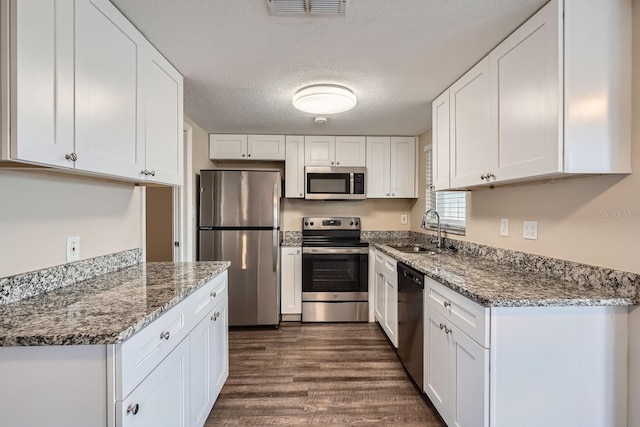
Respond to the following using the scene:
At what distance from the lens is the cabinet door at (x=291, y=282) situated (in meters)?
3.35

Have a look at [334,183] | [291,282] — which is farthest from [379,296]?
[334,183]

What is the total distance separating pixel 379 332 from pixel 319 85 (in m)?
2.45

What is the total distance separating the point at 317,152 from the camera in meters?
3.53

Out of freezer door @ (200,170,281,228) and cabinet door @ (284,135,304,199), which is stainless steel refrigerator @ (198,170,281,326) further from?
cabinet door @ (284,135,304,199)

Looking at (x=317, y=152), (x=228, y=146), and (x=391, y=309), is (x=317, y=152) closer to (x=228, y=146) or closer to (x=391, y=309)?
(x=228, y=146)

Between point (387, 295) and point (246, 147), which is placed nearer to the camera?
point (387, 295)

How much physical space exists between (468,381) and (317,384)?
3.79ft

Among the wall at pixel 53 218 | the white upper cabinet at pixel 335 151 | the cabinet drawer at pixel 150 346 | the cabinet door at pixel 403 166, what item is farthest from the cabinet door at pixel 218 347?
the cabinet door at pixel 403 166

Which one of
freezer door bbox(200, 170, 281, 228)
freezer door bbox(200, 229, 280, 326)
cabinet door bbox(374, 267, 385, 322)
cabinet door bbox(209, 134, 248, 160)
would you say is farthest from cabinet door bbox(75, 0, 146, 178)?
cabinet door bbox(374, 267, 385, 322)

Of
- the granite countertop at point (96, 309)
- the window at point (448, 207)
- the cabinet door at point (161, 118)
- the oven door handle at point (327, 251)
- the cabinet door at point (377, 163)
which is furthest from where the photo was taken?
the cabinet door at point (377, 163)

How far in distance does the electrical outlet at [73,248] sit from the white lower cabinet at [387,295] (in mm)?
2117

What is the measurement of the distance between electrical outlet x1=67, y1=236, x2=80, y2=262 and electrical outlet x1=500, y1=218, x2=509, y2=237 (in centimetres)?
254

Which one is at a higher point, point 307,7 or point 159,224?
point 307,7

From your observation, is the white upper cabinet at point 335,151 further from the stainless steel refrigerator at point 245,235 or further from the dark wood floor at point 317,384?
the dark wood floor at point 317,384
